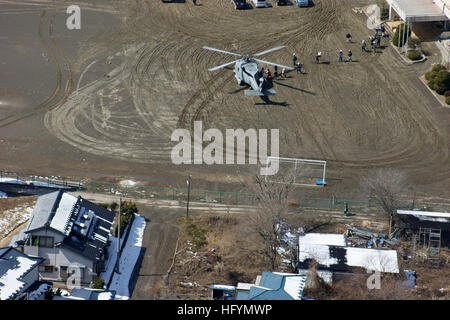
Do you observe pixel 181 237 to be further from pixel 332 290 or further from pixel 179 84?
pixel 179 84

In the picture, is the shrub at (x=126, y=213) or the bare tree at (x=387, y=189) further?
the bare tree at (x=387, y=189)

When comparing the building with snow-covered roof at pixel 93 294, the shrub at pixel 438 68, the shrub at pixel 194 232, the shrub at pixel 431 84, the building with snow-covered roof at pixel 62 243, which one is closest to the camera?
the building with snow-covered roof at pixel 93 294

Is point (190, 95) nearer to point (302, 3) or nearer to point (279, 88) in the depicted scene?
point (279, 88)

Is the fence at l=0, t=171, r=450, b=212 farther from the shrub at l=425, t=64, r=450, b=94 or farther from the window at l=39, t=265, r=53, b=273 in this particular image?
the shrub at l=425, t=64, r=450, b=94

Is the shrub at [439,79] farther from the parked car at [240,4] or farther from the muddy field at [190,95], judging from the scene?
the parked car at [240,4]

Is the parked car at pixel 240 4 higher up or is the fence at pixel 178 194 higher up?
the parked car at pixel 240 4

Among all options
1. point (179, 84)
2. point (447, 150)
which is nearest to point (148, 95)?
point (179, 84)

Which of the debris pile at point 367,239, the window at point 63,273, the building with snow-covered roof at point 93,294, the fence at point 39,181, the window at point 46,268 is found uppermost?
the building with snow-covered roof at point 93,294

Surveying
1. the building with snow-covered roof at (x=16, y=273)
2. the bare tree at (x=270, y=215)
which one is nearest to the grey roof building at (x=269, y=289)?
the bare tree at (x=270, y=215)
